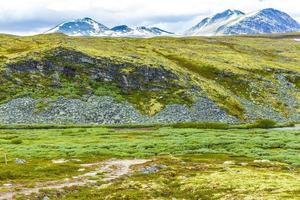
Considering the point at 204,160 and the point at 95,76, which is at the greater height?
the point at 95,76

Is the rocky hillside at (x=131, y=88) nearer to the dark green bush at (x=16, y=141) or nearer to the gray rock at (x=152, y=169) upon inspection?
the dark green bush at (x=16, y=141)

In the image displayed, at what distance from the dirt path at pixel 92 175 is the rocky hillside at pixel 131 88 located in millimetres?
56084

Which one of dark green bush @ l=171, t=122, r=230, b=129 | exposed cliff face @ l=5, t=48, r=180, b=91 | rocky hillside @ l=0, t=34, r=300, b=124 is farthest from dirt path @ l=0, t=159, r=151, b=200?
exposed cliff face @ l=5, t=48, r=180, b=91

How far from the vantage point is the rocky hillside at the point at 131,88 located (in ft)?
413

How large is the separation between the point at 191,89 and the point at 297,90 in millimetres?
46011

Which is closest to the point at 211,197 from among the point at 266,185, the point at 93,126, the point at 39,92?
the point at 266,185

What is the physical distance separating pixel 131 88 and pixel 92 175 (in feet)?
297

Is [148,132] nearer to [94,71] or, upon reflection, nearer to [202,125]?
[202,125]

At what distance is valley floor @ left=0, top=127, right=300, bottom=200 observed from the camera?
151 feet

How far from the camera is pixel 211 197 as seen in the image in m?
43.1

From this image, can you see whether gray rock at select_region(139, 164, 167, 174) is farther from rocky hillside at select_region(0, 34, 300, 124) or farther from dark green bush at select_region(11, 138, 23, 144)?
rocky hillside at select_region(0, 34, 300, 124)

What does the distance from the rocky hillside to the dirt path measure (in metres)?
56.1

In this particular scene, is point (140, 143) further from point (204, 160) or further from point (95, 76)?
point (95, 76)

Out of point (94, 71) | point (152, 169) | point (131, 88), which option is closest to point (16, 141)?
point (152, 169)
